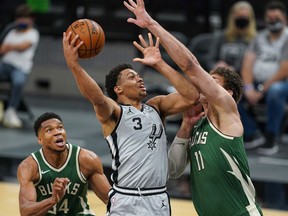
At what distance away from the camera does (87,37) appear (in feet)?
23.3

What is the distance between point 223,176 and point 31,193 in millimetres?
1564

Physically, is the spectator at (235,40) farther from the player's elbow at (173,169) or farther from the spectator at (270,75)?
the player's elbow at (173,169)

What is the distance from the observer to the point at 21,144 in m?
13.2

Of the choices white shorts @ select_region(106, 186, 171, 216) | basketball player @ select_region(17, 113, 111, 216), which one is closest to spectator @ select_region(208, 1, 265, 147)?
basketball player @ select_region(17, 113, 111, 216)

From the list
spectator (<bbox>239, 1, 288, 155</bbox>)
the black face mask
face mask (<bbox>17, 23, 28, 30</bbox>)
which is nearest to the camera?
spectator (<bbox>239, 1, 288, 155</bbox>)

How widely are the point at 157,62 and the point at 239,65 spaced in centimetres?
596

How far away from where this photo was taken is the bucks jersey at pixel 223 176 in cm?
692

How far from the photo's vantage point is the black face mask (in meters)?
13.1

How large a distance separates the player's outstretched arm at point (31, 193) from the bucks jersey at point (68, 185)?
73 mm

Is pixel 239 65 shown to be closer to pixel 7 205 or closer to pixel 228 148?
pixel 7 205

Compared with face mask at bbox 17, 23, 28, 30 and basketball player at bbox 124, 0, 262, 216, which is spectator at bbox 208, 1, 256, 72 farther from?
basketball player at bbox 124, 0, 262, 216

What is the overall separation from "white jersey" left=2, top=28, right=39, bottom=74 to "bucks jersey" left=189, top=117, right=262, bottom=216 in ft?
25.1

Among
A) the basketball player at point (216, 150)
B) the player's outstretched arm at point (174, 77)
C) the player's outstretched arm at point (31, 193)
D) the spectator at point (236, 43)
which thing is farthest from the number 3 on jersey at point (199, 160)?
the spectator at point (236, 43)

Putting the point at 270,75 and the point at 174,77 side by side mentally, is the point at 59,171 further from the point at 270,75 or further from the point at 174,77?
the point at 270,75
